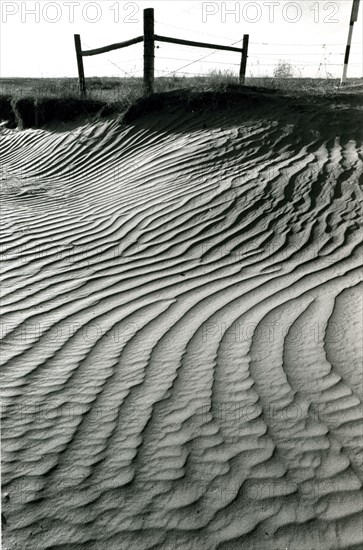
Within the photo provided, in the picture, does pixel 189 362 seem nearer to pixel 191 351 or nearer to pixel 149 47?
pixel 191 351

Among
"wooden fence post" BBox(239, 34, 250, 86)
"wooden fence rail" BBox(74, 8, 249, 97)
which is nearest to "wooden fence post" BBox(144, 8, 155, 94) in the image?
"wooden fence rail" BBox(74, 8, 249, 97)

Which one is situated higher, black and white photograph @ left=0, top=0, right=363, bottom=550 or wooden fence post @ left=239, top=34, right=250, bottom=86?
wooden fence post @ left=239, top=34, right=250, bottom=86

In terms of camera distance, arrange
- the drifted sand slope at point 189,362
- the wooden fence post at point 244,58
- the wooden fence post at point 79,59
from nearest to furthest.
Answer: the drifted sand slope at point 189,362
the wooden fence post at point 244,58
the wooden fence post at point 79,59

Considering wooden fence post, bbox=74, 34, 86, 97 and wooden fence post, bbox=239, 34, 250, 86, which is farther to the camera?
wooden fence post, bbox=74, 34, 86, 97

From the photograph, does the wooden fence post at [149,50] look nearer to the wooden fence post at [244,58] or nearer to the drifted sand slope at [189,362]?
the wooden fence post at [244,58]

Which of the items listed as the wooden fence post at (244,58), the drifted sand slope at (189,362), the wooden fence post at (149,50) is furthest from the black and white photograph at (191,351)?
the wooden fence post at (244,58)

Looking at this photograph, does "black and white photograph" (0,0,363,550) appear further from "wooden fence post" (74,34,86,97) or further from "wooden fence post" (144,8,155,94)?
"wooden fence post" (74,34,86,97)

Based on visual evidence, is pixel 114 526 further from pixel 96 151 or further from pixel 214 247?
pixel 96 151

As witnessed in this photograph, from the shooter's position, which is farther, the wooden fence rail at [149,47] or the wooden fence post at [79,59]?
the wooden fence post at [79,59]
